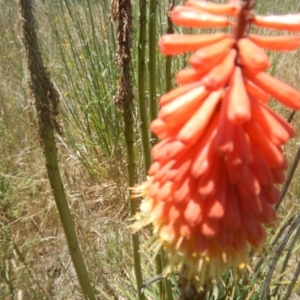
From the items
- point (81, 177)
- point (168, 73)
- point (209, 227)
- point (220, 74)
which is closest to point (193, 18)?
point (220, 74)

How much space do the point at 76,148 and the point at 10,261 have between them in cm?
136

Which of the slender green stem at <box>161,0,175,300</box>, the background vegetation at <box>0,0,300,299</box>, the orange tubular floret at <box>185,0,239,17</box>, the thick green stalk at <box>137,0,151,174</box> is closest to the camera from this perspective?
the orange tubular floret at <box>185,0,239,17</box>

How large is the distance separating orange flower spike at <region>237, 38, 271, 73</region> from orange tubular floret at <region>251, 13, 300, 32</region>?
0.08 metres

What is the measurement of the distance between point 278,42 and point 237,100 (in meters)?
0.18

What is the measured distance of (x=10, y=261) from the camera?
263cm

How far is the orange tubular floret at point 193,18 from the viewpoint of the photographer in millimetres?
1073

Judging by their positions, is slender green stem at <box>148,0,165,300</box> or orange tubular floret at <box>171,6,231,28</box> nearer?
orange tubular floret at <box>171,6,231,28</box>

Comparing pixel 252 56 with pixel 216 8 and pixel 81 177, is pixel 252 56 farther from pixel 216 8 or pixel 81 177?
pixel 81 177

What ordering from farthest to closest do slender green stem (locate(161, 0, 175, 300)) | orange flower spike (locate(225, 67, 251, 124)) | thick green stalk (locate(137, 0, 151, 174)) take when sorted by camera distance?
slender green stem (locate(161, 0, 175, 300)), thick green stalk (locate(137, 0, 151, 174)), orange flower spike (locate(225, 67, 251, 124))

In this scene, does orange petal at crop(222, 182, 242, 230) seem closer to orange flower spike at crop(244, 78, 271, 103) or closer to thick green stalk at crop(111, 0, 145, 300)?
orange flower spike at crop(244, 78, 271, 103)

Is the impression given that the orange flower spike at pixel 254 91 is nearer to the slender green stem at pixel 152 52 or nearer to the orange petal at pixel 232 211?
the orange petal at pixel 232 211

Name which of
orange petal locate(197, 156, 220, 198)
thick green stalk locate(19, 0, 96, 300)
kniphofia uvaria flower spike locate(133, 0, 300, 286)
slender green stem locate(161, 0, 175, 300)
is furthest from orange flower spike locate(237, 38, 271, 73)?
slender green stem locate(161, 0, 175, 300)

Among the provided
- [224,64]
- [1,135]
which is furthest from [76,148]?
[224,64]

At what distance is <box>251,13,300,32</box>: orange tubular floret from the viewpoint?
1051 mm
